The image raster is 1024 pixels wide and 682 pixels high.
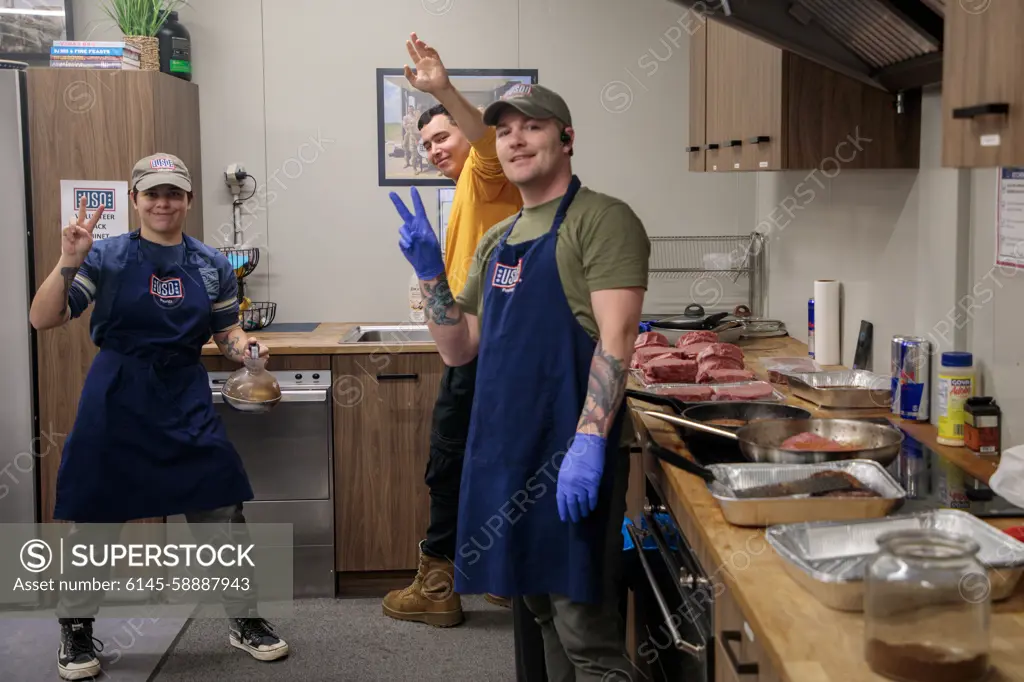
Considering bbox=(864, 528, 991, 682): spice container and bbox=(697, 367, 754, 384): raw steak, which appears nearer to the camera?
bbox=(864, 528, 991, 682): spice container

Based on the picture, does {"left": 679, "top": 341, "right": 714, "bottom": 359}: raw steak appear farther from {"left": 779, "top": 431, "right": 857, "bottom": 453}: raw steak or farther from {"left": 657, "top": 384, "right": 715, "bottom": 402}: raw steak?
{"left": 779, "top": 431, "right": 857, "bottom": 453}: raw steak

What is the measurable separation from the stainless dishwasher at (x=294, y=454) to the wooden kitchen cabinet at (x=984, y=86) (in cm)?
264

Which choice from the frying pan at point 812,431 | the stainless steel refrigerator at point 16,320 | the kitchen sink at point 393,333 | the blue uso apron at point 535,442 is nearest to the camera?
the frying pan at point 812,431

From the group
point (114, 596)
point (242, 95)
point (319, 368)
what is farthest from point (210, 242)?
point (114, 596)

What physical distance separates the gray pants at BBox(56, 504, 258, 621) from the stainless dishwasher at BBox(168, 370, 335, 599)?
0.29m

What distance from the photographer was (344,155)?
14.6 ft

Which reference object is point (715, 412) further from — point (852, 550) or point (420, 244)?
point (852, 550)

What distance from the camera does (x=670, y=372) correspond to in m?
3.10

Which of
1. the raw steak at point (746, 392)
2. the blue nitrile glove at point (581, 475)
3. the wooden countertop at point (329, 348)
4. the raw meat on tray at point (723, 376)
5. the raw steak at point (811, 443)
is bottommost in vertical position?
the blue nitrile glove at point (581, 475)

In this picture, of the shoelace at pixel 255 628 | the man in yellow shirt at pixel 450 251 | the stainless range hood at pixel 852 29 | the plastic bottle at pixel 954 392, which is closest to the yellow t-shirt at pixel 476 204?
the man in yellow shirt at pixel 450 251

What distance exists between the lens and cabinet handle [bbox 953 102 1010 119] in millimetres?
1439

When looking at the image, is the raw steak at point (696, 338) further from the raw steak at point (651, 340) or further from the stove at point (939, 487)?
the stove at point (939, 487)

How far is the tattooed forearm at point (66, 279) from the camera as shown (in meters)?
3.05

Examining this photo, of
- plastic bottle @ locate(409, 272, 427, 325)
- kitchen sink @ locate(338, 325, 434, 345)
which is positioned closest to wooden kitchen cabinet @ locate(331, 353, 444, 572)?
kitchen sink @ locate(338, 325, 434, 345)
